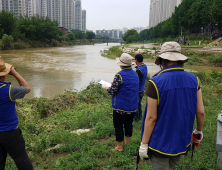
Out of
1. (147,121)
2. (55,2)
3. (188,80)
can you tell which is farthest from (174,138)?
(55,2)

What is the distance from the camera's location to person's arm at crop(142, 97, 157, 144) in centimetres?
208

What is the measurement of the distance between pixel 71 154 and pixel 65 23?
171038mm

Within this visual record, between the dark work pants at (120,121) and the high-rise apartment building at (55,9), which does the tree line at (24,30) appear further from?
the high-rise apartment building at (55,9)

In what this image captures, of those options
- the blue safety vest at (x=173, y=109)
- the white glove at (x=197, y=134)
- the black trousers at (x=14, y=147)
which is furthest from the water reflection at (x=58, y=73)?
the blue safety vest at (x=173, y=109)

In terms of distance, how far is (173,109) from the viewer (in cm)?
208

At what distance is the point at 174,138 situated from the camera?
212 cm

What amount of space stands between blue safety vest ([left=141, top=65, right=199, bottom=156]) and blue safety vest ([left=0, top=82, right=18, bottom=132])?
1721 mm

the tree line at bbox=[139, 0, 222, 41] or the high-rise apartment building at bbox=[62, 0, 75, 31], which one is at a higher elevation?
the high-rise apartment building at bbox=[62, 0, 75, 31]

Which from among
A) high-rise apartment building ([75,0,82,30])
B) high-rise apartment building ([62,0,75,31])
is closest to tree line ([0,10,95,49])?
high-rise apartment building ([62,0,75,31])

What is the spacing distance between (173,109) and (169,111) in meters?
0.04

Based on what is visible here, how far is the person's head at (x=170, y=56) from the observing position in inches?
83.6

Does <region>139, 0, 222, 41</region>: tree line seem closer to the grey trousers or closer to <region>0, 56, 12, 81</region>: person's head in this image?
the grey trousers

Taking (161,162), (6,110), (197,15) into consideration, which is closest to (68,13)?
(197,15)

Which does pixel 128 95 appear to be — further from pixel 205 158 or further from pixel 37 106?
pixel 37 106
